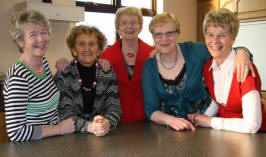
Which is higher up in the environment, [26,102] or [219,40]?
[219,40]

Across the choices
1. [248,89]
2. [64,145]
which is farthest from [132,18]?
[64,145]

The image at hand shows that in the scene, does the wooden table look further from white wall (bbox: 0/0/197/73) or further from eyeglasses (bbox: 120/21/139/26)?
white wall (bbox: 0/0/197/73)

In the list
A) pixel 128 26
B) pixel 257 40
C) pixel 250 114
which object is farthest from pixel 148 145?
pixel 257 40

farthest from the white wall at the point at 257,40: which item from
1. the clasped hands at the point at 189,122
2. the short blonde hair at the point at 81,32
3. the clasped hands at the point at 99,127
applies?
the clasped hands at the point at 99,127

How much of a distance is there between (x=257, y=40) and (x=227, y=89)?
8.80ft

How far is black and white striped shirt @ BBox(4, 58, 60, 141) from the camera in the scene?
120 centimetres

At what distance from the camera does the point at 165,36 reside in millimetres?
1638

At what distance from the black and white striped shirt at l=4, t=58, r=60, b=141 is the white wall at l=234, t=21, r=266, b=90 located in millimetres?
3179

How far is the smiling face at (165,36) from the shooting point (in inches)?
64.3

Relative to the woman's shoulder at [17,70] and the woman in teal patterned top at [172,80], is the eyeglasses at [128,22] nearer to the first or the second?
the woman in teal patterned top at [172,80]

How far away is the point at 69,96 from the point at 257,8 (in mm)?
3123

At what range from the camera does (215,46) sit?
147 centimetres

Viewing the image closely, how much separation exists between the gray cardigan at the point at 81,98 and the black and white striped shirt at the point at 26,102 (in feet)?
0.29

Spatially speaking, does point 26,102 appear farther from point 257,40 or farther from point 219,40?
point 257,40
